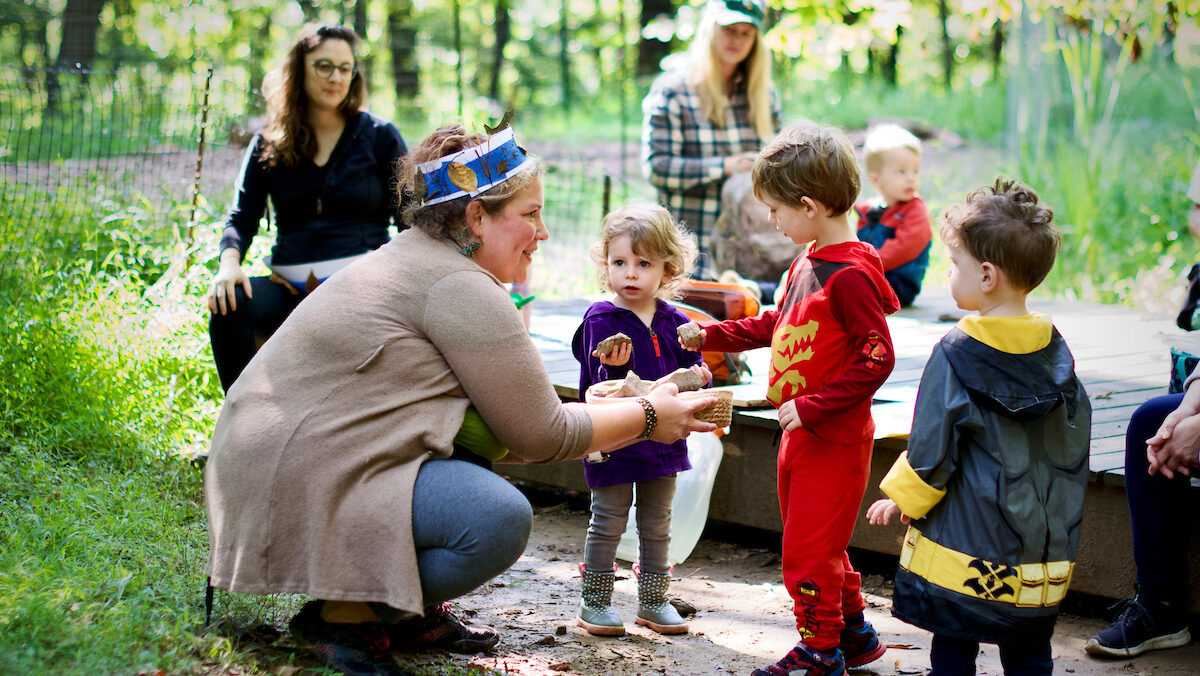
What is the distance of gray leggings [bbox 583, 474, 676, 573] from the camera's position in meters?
3.07

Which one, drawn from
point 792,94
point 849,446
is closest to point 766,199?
point 849,446

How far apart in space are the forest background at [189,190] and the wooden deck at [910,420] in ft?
3.14

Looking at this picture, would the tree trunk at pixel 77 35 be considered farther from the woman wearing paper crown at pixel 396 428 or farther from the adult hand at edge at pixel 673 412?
the adult hand at edge at pixel 673 412

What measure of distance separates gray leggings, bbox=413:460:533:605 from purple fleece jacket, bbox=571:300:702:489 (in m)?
0.67

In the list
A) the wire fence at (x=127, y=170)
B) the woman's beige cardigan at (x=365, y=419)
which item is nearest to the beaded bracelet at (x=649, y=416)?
the woman's beige cardigan at (x=365, y=419)

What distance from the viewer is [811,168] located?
265 centimetres

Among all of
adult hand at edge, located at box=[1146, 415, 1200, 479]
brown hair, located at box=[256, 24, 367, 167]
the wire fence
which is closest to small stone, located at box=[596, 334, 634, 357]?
adult hand at edge, located at box=[1146, 415, 1200, 479]

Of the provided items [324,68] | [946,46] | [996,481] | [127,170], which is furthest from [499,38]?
[996,481]

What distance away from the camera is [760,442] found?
12.3 ft

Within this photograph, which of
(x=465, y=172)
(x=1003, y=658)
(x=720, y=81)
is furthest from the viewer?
(x=720, y=81)

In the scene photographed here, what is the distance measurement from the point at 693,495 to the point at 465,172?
1542mm

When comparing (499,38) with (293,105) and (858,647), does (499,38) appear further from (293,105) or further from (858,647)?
(858,647)

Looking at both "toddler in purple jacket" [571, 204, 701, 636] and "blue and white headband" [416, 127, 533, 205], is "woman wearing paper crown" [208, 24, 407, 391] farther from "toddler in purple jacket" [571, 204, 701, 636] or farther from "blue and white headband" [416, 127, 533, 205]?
"blue and white headband" [416, 127, 533, 205]

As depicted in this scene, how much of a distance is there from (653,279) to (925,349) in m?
2.07
